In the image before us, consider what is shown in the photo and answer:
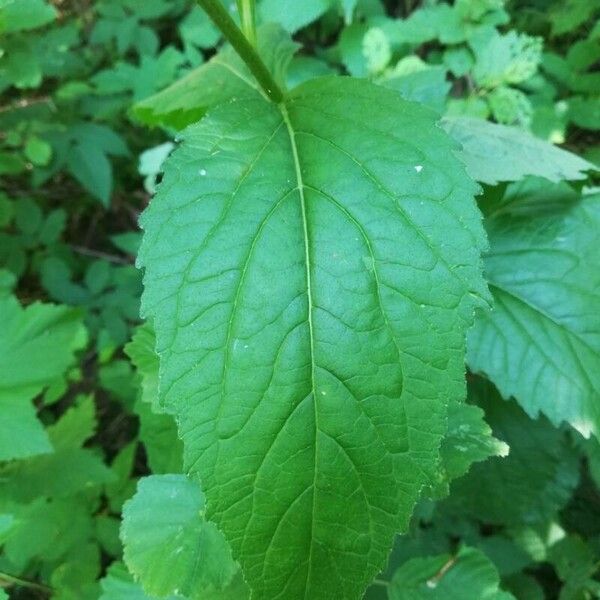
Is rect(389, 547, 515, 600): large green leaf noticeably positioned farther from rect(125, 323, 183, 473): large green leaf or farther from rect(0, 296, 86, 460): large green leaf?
rect(0, 296, 86, 460): large green leaf

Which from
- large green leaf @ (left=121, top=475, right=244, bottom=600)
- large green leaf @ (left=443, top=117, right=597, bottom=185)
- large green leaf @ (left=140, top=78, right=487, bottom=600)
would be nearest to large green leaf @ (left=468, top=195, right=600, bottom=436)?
large green leaf @ (left=443, top=117, right=597, bottom=185)

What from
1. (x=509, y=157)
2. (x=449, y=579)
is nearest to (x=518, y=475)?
(x=449, y=579)

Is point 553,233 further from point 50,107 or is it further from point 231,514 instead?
point 50,107

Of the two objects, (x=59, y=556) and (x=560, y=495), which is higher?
(x=59, y=556)

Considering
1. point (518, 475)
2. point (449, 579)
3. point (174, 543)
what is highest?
point (174, 543)

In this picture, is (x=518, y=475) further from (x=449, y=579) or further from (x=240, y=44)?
(x=240, y=44)

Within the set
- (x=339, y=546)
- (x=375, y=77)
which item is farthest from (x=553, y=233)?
(x=375, y=77)
